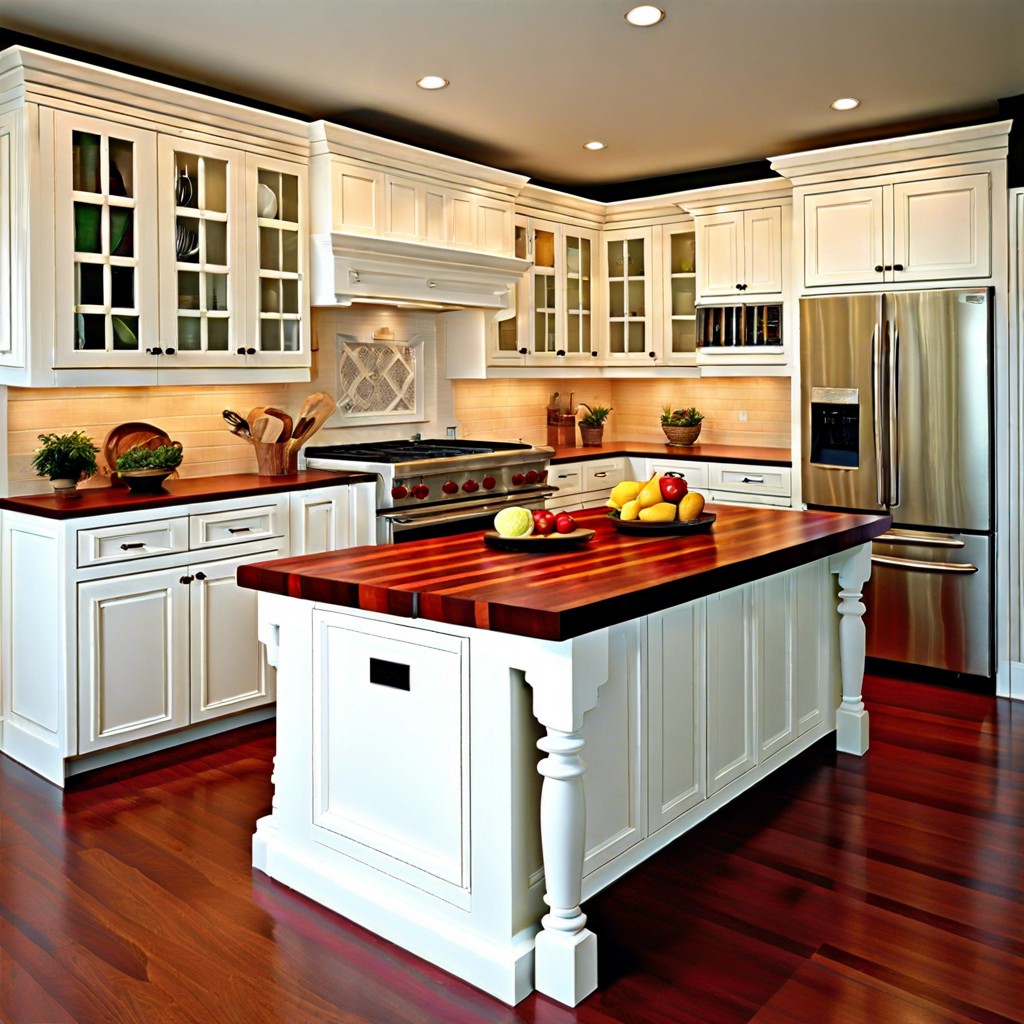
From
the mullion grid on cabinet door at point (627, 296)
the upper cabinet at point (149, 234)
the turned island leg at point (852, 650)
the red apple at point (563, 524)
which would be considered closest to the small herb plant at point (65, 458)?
the upper cabinet at point (149, 234)

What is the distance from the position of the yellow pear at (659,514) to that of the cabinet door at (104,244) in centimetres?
218

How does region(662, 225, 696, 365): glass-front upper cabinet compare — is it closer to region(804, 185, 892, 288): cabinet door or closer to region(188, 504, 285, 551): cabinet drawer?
region(804, 185, 892, 288): cabinet door

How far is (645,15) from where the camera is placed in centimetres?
381

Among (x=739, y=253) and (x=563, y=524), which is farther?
(x=739, y=253)

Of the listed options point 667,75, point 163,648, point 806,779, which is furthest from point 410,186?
point 806,779

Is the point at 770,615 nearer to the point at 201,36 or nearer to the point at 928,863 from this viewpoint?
the point at 928,863

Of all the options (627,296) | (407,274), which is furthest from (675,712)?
(627,296)

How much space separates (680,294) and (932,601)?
103 inches

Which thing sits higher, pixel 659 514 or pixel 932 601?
pixel 659 514

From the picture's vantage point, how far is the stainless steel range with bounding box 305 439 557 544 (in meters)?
4.87

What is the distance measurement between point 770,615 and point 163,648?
2.36 metres

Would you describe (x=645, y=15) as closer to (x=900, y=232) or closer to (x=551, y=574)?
(x=900, y=232)

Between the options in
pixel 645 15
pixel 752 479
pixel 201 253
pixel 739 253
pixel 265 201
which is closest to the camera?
pixel 645 15

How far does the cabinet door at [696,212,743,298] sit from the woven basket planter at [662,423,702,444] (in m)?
0.87
